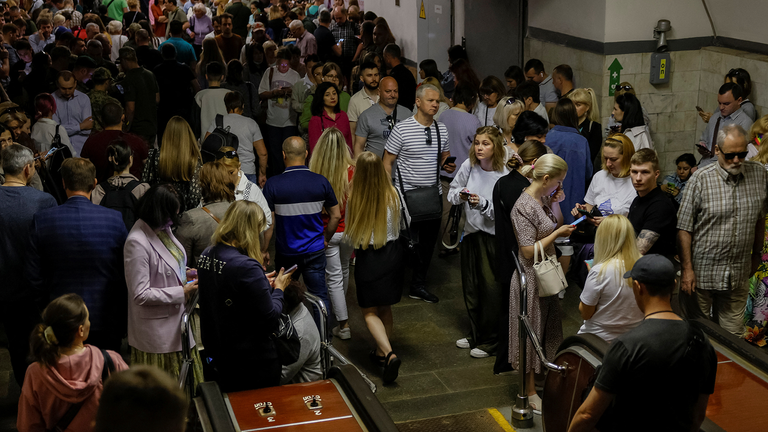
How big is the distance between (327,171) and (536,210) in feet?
6.24

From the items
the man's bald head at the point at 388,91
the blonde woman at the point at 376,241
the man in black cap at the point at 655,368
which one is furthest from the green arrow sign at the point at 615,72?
the man in black cap at the point at 655,368

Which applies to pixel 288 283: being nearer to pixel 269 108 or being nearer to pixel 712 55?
pixel 269 108

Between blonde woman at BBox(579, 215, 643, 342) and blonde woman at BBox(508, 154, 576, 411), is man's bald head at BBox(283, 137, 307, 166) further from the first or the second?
blonde woman at BBox(579, 215, 643, 342)

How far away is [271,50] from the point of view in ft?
34.8

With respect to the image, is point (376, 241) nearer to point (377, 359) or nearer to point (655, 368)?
point (377, 359)

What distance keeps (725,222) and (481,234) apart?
1.84 metres

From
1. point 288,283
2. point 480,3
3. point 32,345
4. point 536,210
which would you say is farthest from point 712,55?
point 32,345

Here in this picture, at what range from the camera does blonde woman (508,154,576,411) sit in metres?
5.23

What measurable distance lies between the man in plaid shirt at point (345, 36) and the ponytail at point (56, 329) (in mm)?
10682

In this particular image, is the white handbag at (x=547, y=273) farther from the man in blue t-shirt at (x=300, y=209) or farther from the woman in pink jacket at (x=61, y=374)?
the woman in pink jacket at (x=61, y=374)

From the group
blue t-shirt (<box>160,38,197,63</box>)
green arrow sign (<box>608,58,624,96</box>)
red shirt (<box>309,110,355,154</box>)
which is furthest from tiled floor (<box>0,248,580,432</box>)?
blue t-shirt (<box>160,38,197,63</box>)

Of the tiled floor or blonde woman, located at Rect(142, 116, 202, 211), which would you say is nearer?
the tiled floor

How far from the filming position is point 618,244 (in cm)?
445

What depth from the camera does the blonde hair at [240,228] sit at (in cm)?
421
